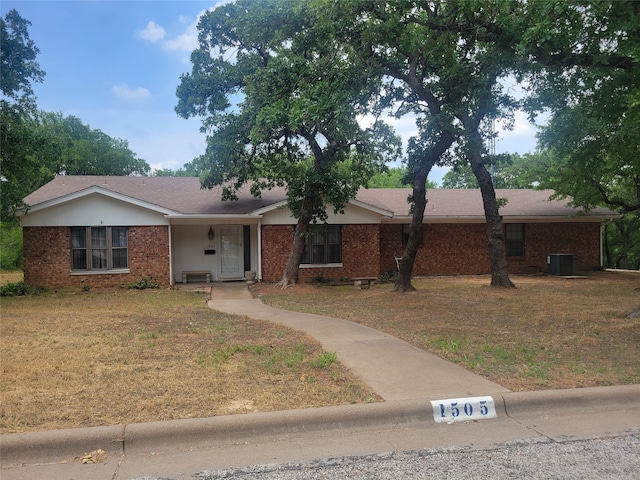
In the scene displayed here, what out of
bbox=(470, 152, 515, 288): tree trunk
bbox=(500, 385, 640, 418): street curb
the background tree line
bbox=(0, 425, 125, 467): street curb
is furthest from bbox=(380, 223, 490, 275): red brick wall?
bbox=(0, 425, 125, 467): street curb

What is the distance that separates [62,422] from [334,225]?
14.5 m

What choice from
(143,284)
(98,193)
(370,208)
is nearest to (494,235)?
(370,208)

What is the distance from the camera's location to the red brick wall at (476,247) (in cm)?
2020

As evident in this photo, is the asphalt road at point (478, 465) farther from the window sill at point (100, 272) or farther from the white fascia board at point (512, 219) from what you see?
the white fascia board at point (512, 219)

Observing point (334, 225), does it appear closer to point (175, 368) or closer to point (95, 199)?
point (95, 199)

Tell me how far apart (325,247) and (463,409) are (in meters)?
13.7

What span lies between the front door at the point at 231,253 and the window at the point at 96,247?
3.59 metres

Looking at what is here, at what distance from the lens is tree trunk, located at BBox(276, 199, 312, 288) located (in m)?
16.4

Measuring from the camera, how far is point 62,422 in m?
4.40

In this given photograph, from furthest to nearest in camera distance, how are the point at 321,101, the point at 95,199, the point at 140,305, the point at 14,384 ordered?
1. the point at 95,199
2. the point at 140,305
3. the point at 321,101
4. the point at 14,384

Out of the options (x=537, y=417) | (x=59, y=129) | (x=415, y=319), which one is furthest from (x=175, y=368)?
(x=59, y=129)

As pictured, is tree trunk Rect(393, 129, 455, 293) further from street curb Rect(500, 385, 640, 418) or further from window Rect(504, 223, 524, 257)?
street curb Rect(500, 385, 640, 418)

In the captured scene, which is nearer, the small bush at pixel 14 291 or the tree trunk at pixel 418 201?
the tree trunk at pixel 418 201

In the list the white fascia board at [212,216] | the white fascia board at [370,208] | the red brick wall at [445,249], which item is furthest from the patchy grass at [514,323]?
the red brick wall at [445,249]
